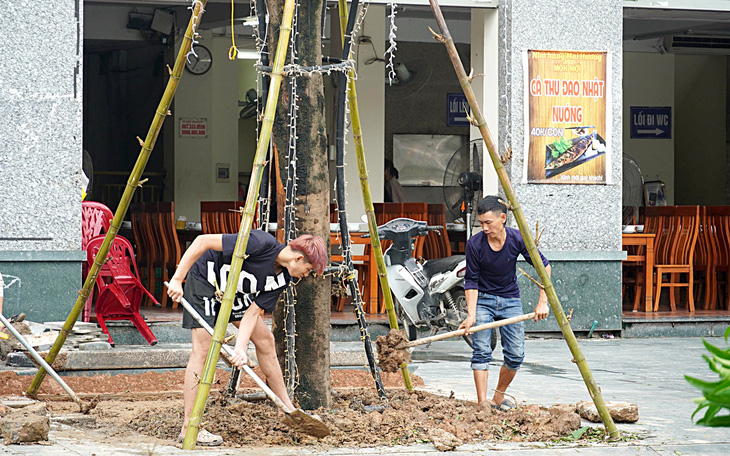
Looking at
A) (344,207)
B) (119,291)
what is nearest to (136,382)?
(119,291)

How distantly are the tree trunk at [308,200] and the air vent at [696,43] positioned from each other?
492 inches

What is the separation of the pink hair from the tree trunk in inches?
24.2

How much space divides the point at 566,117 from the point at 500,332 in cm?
465

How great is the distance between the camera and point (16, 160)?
8758 mm

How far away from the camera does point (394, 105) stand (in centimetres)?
1736

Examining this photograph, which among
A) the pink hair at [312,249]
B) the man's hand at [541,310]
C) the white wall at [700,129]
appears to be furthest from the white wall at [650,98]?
the pink hair at [312,249]

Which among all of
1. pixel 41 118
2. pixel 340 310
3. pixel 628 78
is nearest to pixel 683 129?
pixel 628 78

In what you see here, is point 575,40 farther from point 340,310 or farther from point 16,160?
point 16,160

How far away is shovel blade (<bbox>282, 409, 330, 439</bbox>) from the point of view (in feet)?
16.2

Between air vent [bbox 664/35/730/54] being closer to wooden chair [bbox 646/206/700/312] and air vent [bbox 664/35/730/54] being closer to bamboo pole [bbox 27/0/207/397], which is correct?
wooden chair [bbox 646/206/700/312]

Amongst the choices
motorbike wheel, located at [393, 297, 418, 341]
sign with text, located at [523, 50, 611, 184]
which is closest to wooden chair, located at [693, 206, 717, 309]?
sign with text, located at [523, 50, 611, 184]

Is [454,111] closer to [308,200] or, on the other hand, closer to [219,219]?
[219,219]

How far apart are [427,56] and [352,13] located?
11.7 metres

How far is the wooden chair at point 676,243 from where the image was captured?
11.3 metres
